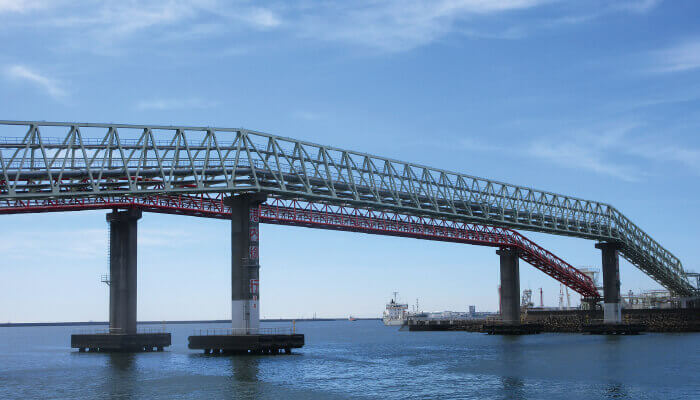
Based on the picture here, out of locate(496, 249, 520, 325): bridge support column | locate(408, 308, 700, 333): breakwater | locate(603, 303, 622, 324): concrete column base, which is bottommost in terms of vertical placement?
locate(408, 308, 700, 333): breakwater

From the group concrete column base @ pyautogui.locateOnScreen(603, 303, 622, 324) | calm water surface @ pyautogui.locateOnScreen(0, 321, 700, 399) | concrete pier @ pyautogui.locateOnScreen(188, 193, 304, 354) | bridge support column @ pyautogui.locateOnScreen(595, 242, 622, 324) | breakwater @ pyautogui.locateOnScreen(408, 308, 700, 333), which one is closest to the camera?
calm water surface @ pyautogui.locateOnScreen(0, 321, 700, 399)

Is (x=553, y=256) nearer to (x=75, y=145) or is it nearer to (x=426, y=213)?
(x=426, y=213)

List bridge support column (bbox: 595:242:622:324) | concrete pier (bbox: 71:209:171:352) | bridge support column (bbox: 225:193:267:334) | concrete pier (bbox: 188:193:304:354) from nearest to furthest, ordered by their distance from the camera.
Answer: concrete pier (bbox: 188:193:304:354) → bridge support column (bbox: 225:193:267:334) → concrete pier (bbox: 71:209:171:352) → bridge support column (bbox: 595:242:622:324)

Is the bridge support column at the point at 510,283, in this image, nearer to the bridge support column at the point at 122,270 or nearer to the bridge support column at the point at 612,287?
the bridge support column at the point at 612,287

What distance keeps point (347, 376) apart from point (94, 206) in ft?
133

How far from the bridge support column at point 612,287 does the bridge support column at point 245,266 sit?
2883 inches

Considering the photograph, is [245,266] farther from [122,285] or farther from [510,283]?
[510,283]

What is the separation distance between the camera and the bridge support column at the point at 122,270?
87312 millimetres

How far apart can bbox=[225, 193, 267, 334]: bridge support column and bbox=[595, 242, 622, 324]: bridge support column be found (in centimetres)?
7322

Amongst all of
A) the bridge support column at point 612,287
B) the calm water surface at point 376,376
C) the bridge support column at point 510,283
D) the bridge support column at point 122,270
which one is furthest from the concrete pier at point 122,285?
the bridge support column at point 612,287

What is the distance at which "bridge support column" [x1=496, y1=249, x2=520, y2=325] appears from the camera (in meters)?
129

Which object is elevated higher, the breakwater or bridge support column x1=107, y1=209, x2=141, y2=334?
bridge support column x1=107, y1=209, x2=141, y2=334

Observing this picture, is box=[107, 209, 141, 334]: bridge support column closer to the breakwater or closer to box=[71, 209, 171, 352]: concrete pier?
box=[71, 209, 171, 352]: concrete pier

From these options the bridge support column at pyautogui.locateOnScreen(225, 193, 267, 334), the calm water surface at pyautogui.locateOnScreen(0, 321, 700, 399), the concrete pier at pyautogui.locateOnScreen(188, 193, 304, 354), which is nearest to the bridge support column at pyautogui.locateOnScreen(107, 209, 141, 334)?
the calm water surface at pyautogui.locateOnScreen(0, 321, 700, 399)
